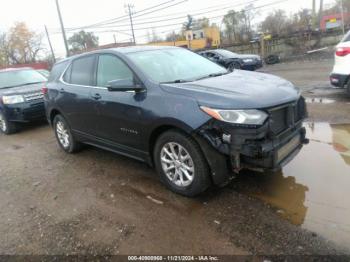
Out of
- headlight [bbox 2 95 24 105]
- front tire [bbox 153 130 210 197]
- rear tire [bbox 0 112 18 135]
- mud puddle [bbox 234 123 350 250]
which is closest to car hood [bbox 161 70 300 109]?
front tire [bbox 153 130 210 197]

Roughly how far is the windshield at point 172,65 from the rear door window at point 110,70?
0.17m

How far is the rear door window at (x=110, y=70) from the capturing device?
4004mm

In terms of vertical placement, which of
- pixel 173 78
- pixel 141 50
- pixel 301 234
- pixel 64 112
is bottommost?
pixel 301 234

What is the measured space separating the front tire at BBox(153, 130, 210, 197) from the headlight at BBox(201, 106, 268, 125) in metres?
0.45

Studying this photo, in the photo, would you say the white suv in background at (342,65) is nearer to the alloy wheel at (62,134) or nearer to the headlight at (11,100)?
the alloy wheel at (62,134)

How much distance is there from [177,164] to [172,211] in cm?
54

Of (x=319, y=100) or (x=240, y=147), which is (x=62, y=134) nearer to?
(x=240, y=147)

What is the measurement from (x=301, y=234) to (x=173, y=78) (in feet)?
7.58

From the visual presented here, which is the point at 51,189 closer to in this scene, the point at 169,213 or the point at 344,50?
the point at 169,213

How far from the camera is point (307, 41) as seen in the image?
882 inches

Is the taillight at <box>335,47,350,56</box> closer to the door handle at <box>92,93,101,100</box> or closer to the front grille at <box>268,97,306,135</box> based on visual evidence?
the front grille at <box>268,97,306,135</box>

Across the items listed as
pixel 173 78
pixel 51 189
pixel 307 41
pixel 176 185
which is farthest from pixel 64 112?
pixel 307 41

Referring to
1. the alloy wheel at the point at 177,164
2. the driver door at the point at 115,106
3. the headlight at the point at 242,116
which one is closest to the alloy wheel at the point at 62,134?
the driver door at the point at 115,106

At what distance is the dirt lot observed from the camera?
2777 millimetres
